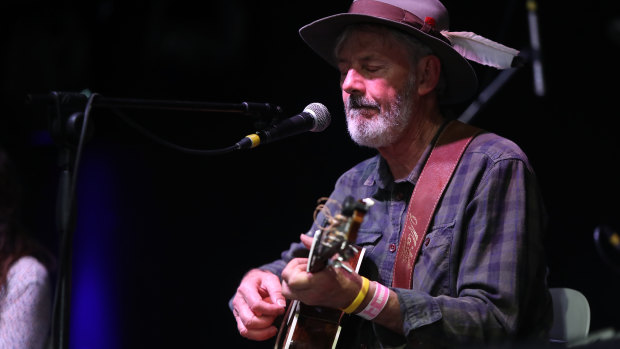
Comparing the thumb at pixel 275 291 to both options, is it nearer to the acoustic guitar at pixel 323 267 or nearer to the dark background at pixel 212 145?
the acoustic guitar at pixel 323 267

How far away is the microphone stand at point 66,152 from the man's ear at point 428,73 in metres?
0.97

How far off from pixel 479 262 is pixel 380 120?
2.30ft

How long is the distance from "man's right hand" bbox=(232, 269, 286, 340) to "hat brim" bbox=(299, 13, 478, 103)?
106cm

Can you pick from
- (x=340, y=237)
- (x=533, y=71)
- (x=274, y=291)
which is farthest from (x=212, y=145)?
(x=340, y=237)

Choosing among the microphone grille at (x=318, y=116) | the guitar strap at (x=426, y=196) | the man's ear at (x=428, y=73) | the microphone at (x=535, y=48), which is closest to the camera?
the microphone grille at (x=318, y=116)

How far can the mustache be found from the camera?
2.56 metres

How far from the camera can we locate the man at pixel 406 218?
6.78ft

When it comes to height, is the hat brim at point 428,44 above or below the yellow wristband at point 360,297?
above

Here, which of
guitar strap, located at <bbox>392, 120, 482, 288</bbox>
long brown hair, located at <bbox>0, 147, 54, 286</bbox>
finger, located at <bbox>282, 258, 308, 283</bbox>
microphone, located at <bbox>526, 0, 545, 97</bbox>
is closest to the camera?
finger, located at <bbox>282, 258, 308, 283</bbox>

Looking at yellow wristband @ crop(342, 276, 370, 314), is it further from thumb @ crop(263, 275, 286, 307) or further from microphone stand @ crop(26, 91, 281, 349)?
microphone stand @ crop(26, 91, 281, 349)

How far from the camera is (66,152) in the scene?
195 cm

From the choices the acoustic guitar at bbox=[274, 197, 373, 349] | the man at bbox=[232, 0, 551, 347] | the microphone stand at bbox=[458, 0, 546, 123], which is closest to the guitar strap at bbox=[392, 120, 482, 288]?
the man at bbox=[232, 0, 551, 347]

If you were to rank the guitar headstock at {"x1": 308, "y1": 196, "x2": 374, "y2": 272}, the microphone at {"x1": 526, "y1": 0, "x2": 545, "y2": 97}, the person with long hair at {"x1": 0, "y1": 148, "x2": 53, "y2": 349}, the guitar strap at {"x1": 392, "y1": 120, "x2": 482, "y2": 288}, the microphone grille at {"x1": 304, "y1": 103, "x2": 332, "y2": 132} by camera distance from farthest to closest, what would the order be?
the microphone at {"x1": 526, "y1": 0, "x2": 545, "y2": 97}
the person with long hair at {"x1": 0, "y1": 148, "x2": 53, "y2": 349}
the guitar strap at {"x1": 392, "y1": 120, "x2": 482, "y2": 288}
the microphone grille at {"x1": 304, "y1": 103, "x2": 332, "y2": 132}
the guitar headstock at {"x1": 308, "y1": 196, "x2": 374, "y2": 272}

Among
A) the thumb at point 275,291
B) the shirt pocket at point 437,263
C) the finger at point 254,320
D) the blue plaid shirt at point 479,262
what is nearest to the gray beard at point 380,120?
the blue plaid shirt at point 479,262
